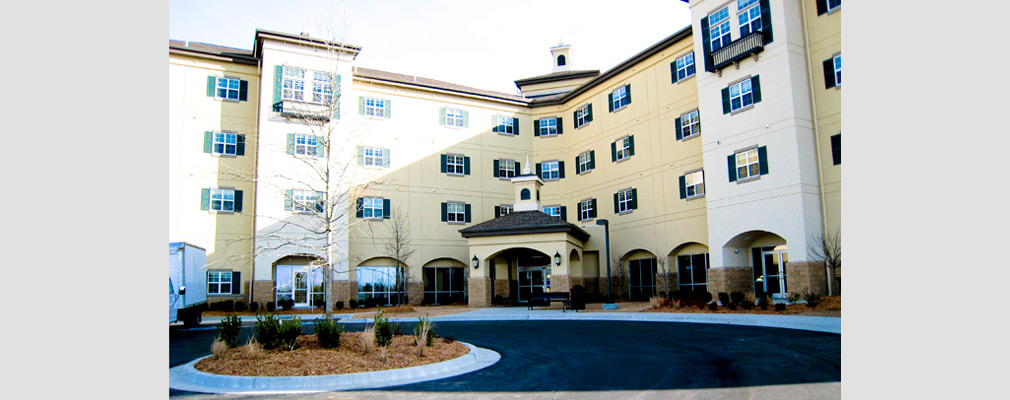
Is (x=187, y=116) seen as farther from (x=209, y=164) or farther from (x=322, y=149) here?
(x=322, y=149)

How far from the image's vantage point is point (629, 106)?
32.6 m

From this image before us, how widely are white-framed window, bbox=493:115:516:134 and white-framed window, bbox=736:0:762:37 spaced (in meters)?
15.4

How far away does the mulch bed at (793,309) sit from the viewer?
18.2 meters

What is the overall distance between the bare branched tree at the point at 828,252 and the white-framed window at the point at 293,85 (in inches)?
925

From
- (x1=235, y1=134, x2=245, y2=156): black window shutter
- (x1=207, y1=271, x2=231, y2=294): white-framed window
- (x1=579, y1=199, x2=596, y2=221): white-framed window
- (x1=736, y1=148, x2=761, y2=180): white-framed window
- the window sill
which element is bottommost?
(x1=207, y1=271, x2=231, y2=294): white-framed window

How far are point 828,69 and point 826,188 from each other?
4349 millimetres

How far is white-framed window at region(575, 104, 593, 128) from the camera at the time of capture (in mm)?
35656

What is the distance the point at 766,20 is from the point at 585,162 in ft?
45.0

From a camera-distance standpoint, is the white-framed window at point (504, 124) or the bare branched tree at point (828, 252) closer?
the bare branched tree at point (828, 252)

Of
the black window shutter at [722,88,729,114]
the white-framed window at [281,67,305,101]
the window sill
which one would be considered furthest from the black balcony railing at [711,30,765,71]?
the white-framed window at [281,67,305,101]

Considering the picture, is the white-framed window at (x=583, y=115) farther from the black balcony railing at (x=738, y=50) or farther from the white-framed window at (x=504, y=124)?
the black balcony railing at (x=738, y=50)

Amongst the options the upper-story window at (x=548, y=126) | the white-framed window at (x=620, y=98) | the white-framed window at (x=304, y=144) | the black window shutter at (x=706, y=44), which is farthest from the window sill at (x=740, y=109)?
the white-framed window at (x=304, y=144)

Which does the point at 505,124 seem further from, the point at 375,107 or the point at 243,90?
the point at 243,90

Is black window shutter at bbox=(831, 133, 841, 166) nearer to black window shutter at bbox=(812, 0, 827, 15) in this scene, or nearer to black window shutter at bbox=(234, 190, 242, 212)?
black window shutter at bbox=(812, 0, 827, 15)
